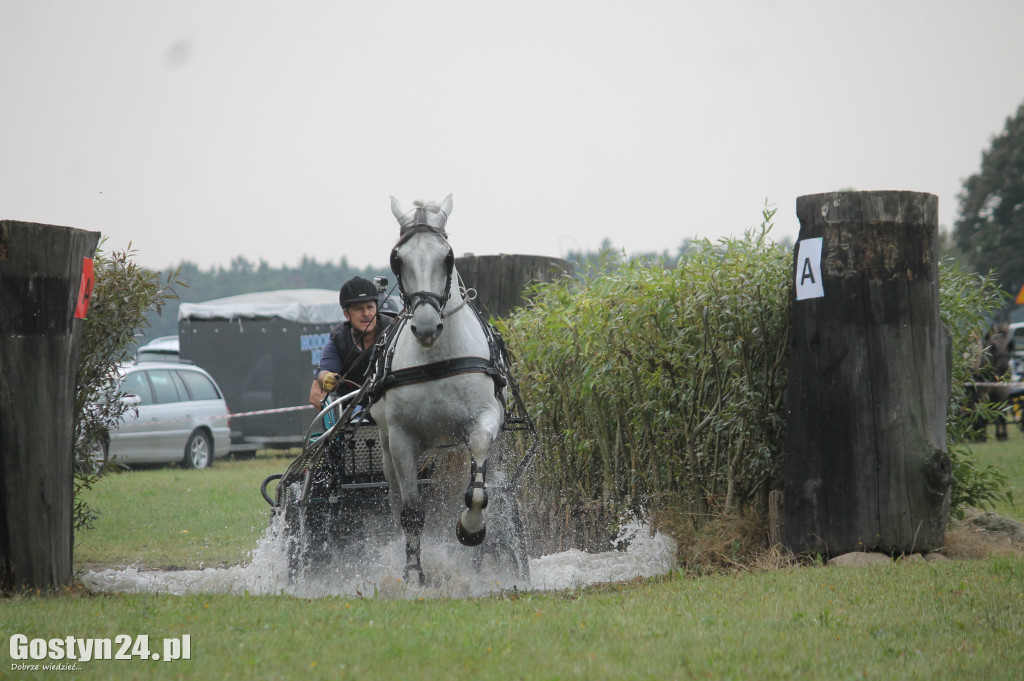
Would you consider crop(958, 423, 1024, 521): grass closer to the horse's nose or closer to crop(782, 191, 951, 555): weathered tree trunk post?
crop(782, 191, 951, 555): weathered tree trunk post

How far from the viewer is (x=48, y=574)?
575 cm

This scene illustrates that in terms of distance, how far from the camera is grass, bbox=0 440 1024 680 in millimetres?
3928

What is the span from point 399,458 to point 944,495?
339 centimetres

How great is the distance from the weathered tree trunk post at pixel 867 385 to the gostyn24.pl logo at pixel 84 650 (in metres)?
3.79

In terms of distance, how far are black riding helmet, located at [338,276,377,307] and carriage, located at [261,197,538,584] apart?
0.93 meters

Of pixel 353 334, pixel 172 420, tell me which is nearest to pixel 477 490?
pixel 353 334

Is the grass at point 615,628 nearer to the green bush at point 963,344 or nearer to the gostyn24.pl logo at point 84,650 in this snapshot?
the gostyn24.pl logo at point 84,650

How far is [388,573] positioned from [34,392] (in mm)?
2620

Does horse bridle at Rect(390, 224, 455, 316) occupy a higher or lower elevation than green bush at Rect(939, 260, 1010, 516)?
higher

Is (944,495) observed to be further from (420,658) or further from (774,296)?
(420,658)

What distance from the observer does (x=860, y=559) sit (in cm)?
595

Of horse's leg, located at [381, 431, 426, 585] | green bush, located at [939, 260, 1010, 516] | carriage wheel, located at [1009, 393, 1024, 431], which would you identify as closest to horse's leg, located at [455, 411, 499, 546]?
horse's leg, located at [381, 431, 426, 585]

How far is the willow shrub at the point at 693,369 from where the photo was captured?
658 cm

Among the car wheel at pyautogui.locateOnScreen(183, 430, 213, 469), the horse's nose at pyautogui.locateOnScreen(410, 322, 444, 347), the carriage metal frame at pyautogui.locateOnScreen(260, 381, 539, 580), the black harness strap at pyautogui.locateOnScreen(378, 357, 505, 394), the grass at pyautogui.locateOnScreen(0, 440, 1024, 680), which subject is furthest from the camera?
the car wheel at pyautogui.locateOnScreen(183, 430, 213, 469)
